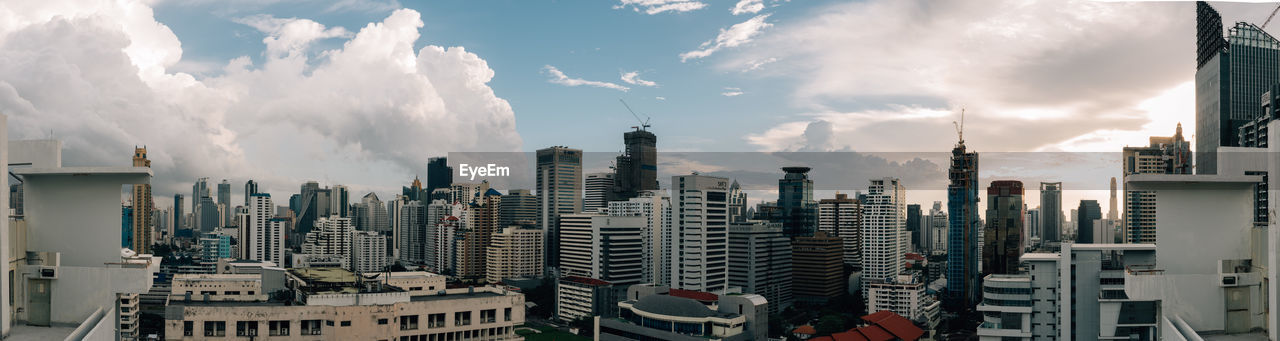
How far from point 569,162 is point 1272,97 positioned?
1907cm

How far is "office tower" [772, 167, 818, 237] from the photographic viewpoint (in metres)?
23.7

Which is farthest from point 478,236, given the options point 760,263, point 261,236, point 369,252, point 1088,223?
point 1088,223

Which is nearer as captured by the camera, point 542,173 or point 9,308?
point 9,308

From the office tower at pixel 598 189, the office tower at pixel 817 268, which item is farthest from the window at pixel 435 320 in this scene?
the office tower at pixel 598 189

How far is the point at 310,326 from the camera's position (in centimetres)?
536

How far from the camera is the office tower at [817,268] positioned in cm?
1906

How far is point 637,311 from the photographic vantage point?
10.9 metres

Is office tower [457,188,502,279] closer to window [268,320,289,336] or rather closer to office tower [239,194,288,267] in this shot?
office tower [239,194,288,267]

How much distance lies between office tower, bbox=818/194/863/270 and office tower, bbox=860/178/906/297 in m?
3.45

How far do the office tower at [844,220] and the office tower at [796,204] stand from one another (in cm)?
32

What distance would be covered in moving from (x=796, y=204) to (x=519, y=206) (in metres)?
9.39

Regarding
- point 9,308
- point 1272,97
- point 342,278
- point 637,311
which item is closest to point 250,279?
point 342,278

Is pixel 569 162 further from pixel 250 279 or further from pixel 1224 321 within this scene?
pixel 1224 321

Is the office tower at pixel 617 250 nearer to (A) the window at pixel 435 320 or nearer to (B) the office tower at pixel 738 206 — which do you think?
(B) the office tower at pixel 738 206
